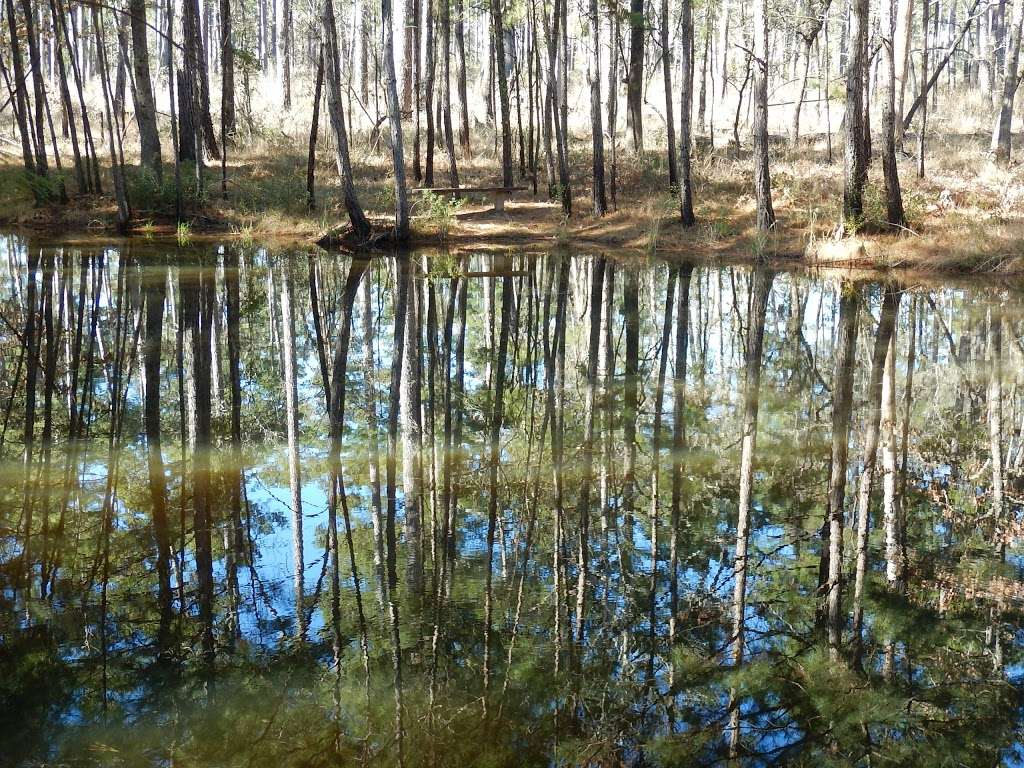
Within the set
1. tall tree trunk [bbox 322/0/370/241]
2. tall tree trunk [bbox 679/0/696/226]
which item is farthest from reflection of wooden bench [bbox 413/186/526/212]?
tall tree trunk [bbox 679/0/696/226]

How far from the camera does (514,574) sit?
4.06 meters

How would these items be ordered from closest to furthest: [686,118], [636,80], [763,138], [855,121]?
[855,121], [763,138], [686,118], [636,80]

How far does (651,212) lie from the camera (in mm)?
20312

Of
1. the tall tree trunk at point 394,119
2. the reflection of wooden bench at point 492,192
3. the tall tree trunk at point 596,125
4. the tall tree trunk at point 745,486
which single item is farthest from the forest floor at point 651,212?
the tall tree trunk at point 745,486

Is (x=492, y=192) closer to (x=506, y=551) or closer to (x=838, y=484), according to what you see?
(x=838, y=484)

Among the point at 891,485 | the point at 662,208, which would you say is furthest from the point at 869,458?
the point at 662,208

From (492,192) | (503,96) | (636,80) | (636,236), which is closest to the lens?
(636,236)

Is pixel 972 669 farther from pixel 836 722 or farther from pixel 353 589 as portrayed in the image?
pixel 353 589

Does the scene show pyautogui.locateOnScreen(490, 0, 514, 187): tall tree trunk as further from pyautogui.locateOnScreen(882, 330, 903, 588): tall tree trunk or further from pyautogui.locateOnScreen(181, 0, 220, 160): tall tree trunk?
pyautogui.locateOnScreen(882, 330, 903, 588): tall tree trunk

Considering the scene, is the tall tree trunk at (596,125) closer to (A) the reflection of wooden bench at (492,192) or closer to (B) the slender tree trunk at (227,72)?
(A) the reflection of wooden bench at (492,192)

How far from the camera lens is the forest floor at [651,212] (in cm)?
1603

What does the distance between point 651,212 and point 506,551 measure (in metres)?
17.0

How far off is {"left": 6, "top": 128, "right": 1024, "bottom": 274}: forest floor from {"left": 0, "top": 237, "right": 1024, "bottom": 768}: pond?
7191 mm

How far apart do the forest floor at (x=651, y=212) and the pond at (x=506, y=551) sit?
23.6 feet
